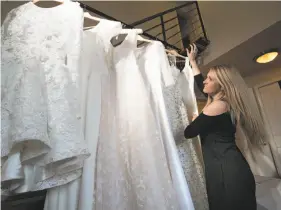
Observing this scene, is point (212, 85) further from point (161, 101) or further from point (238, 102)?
point (161, 101)

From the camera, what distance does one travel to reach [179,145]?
2.97 feet

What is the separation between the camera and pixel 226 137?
94 centimetres

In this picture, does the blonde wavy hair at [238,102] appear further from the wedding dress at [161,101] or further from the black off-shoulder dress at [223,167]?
the wedding dress at [161,101]

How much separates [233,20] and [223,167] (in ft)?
4.28

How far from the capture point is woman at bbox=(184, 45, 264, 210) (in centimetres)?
85

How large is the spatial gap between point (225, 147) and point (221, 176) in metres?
0.14

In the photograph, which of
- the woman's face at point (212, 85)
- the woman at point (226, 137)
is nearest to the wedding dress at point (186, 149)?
the woman at point (226, 137)

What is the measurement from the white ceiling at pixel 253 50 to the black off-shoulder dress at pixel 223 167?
2.84 ft

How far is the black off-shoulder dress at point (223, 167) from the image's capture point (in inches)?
33.3

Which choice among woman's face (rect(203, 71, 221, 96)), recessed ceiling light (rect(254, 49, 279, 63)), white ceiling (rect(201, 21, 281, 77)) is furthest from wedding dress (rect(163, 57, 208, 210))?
recessed ceiling light (rect(254, 49, 279, 63))

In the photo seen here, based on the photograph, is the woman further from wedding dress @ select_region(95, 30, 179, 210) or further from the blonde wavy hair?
wedding dress @ select_region(95, 30, 179, 210)

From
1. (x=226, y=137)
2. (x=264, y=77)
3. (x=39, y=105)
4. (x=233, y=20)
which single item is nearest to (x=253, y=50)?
(x=233, y=20)

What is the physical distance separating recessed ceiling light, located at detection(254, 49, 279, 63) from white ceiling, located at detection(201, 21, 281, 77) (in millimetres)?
43

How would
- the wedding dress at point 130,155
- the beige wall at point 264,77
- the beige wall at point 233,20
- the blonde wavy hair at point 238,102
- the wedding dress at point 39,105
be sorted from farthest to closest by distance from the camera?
1. the beige wall at point 264,77
2. the beige wall at point 233,20
3. the blonde wavy hair at point 238,102
4. the wedding dress at point 130,155
5. the wedding dress at point 39,105
